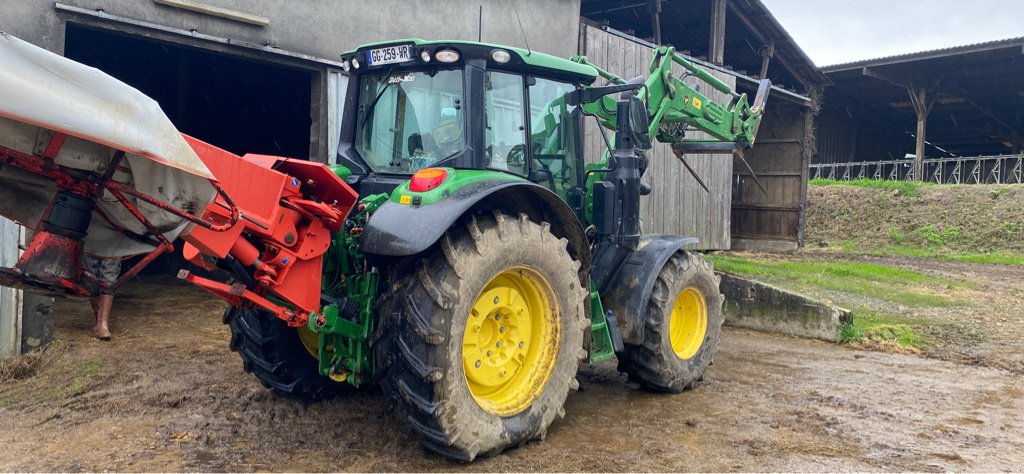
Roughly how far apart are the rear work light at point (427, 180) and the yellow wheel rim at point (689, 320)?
99.4 inches

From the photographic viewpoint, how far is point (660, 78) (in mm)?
5723

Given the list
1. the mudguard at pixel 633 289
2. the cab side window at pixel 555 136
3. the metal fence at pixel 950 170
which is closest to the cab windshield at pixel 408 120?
the cab side window at pixel 555 136

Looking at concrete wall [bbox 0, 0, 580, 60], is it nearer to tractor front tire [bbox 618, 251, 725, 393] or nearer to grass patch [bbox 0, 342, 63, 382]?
grass patch [bbox 0, 342, 63, 382]

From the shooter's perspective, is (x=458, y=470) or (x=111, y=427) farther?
(x=111, y=427)

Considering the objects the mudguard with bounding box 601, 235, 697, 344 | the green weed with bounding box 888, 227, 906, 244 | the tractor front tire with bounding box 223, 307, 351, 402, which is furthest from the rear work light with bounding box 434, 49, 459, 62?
the green weed with bounding box 888, 227, 906, 244

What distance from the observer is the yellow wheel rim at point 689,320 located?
18.0ft

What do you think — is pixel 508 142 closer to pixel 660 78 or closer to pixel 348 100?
pixel 348 100

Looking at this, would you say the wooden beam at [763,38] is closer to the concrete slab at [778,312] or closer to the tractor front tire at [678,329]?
the concrete slab at [778,312]

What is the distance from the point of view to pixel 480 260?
3.54m

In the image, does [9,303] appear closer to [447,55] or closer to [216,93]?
[447,55]

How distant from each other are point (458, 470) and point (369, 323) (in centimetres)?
84

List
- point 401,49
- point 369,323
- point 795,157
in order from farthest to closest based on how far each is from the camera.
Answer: point 795,157 < point 401,49 < point 369,323

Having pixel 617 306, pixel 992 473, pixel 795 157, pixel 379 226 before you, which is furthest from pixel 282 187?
pixel 795 157

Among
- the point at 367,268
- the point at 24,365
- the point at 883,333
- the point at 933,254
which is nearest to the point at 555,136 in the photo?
the point at 367,268
